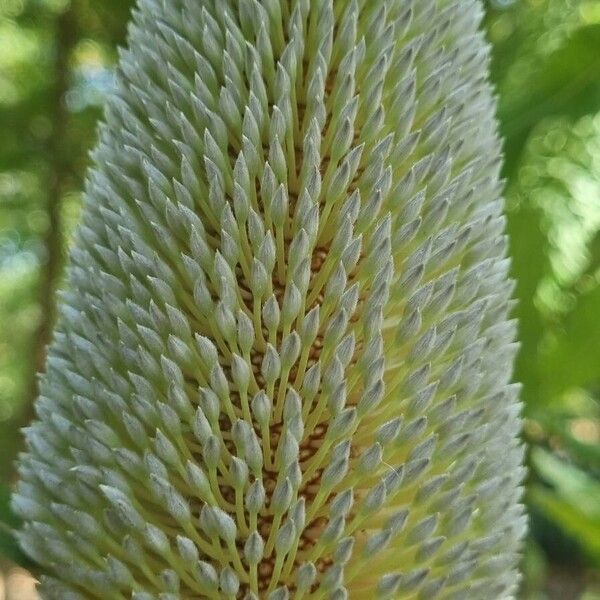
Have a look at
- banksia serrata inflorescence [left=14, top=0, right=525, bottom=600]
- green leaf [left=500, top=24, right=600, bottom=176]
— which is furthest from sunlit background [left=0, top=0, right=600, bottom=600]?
banksia serrata inflorescence [left=14, top=0, right=525, bottom=600]

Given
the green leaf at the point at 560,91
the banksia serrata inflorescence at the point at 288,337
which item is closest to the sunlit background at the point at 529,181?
the green leaf at the point at 560,91

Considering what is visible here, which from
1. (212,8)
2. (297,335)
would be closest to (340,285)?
(297,335)

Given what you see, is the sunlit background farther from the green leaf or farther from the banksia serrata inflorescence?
the banksia serrata inflorescence

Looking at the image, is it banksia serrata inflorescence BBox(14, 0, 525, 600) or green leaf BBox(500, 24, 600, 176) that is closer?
banksia serrata inflorescence BBox(14, 0, 525, 600)

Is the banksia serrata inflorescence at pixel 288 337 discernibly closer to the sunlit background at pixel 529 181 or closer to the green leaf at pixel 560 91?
the sunlit background at pixel 529 181

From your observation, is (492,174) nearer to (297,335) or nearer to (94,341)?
(297,335)

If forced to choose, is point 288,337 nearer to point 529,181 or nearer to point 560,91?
point 560,91

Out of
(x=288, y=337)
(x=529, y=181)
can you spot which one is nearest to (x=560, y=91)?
(x=529, y=181)
